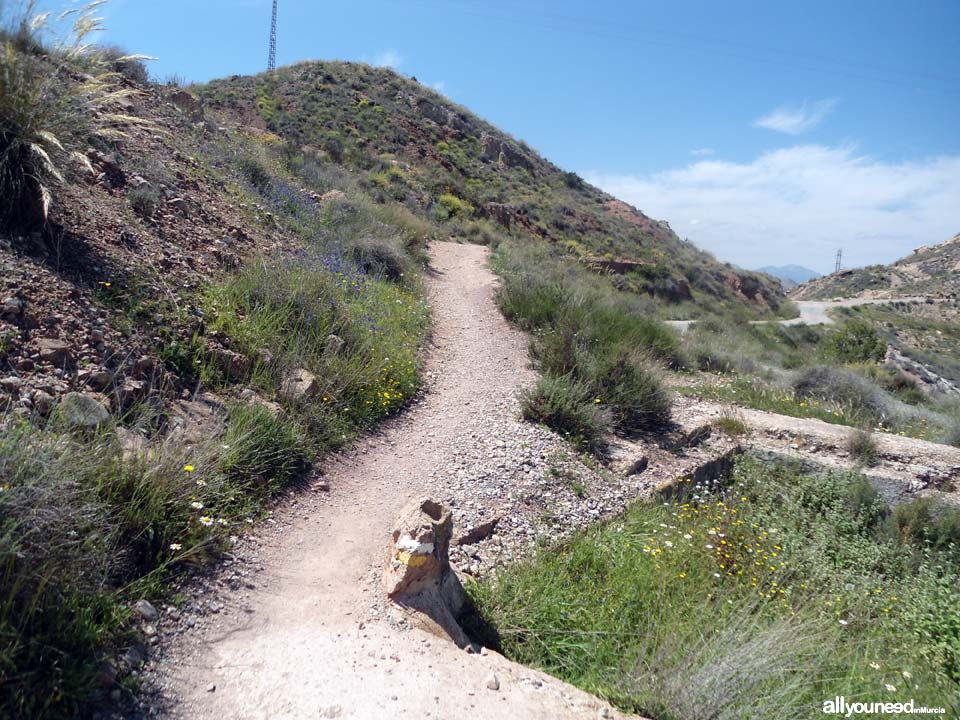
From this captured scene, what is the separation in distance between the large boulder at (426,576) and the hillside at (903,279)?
55.1m

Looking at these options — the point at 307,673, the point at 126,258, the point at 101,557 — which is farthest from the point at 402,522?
the point at 126,258

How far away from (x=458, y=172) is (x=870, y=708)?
2962 cm

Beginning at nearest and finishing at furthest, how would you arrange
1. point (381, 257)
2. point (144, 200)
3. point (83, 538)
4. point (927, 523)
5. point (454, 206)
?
point (83, 538)
point (927, 523)
point (144, 200)
point (381, 257)
point (454, 206)

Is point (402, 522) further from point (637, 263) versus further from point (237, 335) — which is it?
point (637, 263)

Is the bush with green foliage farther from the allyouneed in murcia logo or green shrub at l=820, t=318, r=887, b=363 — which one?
green shrub at l=820, t=318, r=887, b=363

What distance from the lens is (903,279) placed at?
54375mm

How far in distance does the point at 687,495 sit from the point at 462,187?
22.9m

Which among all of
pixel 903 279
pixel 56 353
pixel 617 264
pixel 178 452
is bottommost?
pixel 178 452

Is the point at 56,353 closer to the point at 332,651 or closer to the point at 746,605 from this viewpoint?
the point at 332,651

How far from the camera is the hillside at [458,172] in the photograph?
23422 mm

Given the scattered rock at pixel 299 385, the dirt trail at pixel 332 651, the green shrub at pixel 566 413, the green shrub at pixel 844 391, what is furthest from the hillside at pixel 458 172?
the dirt trail at pixel 332 651

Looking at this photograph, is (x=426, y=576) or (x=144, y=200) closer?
(x=426, y=576)

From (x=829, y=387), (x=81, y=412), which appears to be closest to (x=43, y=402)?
(x=81, y=412)

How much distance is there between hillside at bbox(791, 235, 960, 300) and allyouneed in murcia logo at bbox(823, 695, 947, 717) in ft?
176
